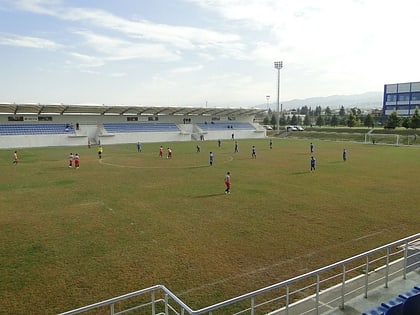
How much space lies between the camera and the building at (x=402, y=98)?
281 feet

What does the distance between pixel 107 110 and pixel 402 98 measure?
72.8 meters

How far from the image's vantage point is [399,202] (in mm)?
17297

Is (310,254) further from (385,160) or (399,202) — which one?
(385,160)

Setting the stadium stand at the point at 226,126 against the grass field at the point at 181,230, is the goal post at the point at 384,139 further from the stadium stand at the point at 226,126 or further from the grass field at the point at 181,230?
the grass field at the point at 181,230

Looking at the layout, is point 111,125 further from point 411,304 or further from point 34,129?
point 411,304

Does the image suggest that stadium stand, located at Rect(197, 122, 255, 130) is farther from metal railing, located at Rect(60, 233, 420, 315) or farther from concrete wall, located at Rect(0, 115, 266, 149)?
metal railing, located at Rect(60, 233, 420, 315)

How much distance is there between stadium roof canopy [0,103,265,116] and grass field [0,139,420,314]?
28.7 meters

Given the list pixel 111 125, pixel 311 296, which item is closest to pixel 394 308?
pixel 311 296

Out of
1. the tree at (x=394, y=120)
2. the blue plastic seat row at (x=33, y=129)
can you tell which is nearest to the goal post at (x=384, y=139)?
the tree at (x=394, y=120)

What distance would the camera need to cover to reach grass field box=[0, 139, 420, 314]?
8.93 meters

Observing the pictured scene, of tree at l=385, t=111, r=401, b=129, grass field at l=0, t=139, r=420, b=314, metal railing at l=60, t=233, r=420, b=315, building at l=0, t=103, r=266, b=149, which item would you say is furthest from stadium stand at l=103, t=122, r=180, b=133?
metal railing at l=60, t=233, r=420, b=315

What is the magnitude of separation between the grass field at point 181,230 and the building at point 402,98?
71.9 m

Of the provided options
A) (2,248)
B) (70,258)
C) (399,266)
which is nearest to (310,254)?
(399,266)

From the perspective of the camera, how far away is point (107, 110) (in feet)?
195
